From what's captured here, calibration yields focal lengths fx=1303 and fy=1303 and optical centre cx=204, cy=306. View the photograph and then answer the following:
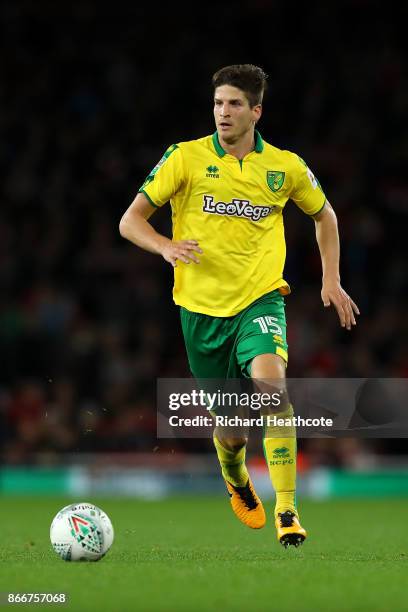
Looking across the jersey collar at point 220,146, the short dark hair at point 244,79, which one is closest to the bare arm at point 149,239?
the jersey collar at point 220,146

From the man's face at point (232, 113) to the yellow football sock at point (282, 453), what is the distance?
1.55m

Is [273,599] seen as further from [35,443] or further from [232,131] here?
[35,443]

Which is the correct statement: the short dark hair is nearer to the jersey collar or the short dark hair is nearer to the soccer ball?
the jersey collar

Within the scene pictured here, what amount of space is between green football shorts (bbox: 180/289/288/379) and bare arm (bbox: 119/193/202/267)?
2.09ft

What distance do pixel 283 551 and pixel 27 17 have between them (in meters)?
14.1

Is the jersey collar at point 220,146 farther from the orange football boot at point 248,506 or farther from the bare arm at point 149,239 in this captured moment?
the orange football boot at point 248,506

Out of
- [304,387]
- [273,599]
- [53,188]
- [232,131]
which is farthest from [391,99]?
[273,599]

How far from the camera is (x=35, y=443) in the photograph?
14672 mm

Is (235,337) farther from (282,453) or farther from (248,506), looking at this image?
(248,506)

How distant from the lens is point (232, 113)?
7156 millimetres

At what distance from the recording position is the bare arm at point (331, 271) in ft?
23.5

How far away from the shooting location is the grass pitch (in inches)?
200

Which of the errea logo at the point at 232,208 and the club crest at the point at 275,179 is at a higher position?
the club crest at the point at 275,179

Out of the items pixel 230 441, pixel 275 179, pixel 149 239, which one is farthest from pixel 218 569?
pixel 275 179
